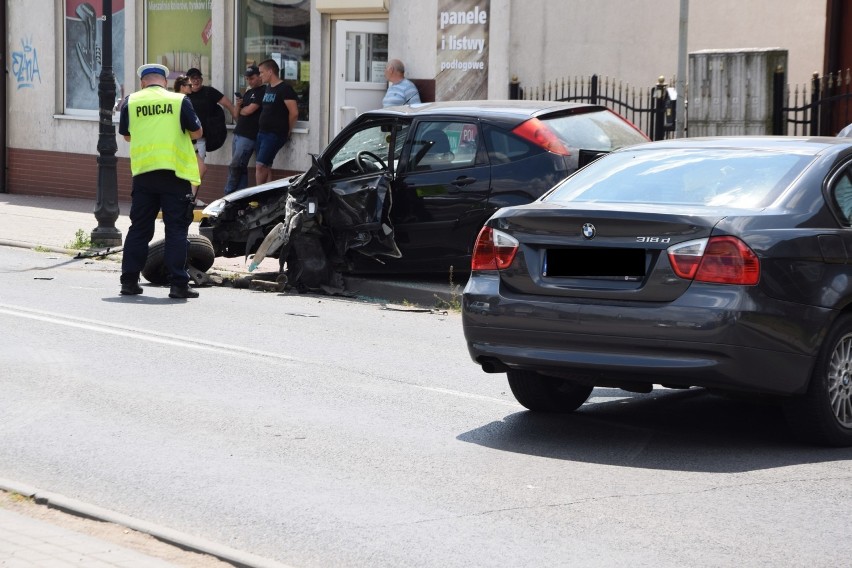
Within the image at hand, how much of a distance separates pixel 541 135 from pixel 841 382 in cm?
527

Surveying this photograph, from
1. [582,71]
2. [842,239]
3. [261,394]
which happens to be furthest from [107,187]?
[842,239]

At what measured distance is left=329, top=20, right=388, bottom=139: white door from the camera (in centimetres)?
1973

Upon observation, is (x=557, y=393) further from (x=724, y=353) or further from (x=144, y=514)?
(x=144, y=514)

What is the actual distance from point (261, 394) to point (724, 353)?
2.87m

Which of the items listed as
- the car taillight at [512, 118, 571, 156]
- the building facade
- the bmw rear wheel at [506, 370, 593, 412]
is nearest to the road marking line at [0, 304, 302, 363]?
the bmw rear wheel at [506, 370, 593, 412]

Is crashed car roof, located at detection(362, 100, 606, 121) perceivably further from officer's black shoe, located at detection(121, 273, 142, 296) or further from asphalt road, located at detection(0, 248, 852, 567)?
asphalt road, located at detection(0, 248, 852, 567)

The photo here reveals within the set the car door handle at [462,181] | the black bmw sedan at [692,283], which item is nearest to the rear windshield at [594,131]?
the car door handle at [462,181]

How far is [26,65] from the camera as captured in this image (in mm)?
25594

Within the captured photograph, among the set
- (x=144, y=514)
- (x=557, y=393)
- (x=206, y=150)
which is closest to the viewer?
(x=144, y=514)

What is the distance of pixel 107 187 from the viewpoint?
1644cm

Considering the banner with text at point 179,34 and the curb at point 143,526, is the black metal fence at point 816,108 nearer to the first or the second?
the banner with text at point 179,34

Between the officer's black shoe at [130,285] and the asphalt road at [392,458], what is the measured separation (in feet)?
6.98

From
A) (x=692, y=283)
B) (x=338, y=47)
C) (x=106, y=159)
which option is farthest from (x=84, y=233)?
(x=692, y=283)

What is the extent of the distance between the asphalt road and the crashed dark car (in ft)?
6.67
